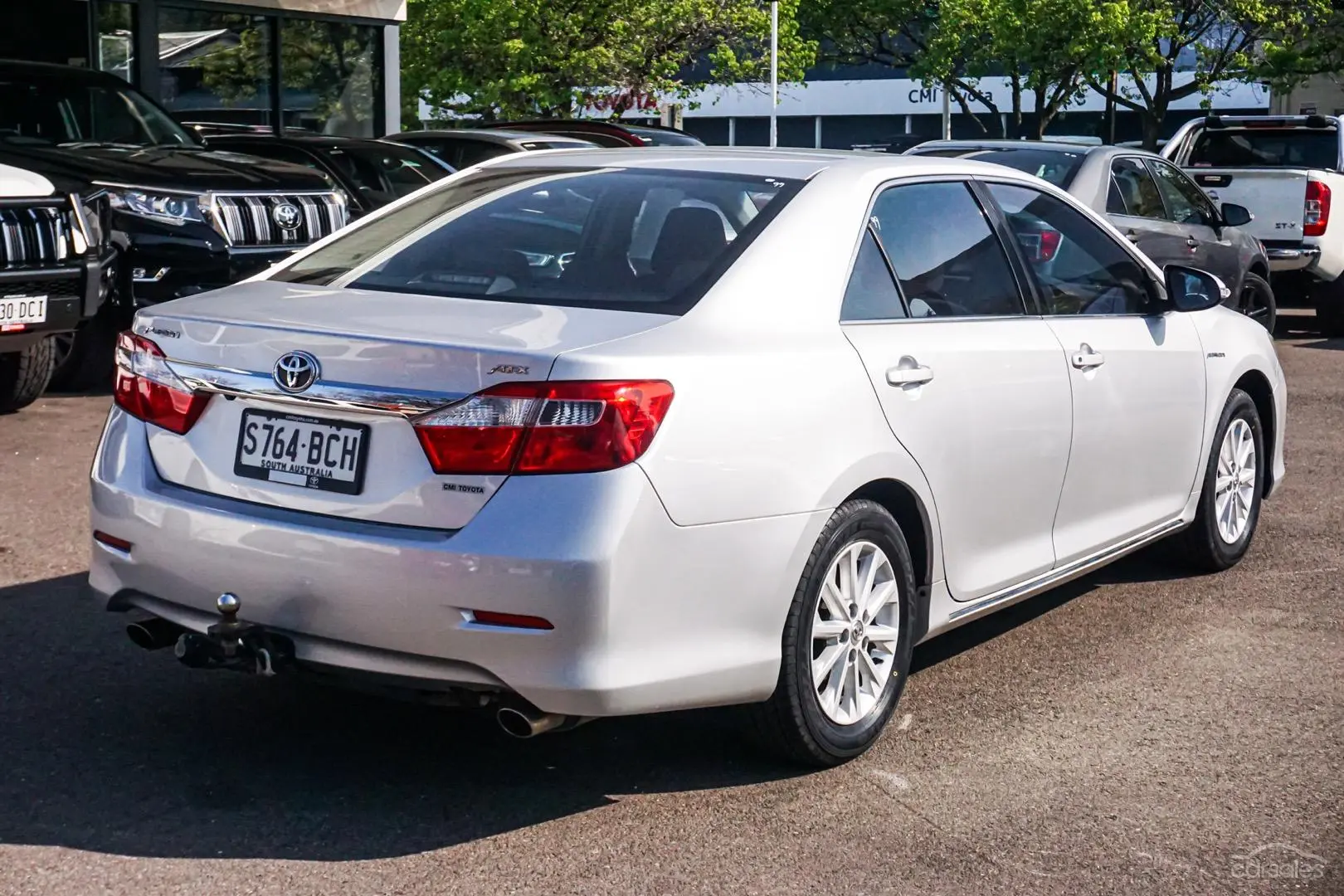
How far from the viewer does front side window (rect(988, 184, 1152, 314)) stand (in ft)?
18.0

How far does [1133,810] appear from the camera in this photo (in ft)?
13.9

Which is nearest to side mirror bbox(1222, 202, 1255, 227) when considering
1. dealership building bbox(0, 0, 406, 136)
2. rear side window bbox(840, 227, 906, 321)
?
rear side window bbox(840, 227, 906, 321)

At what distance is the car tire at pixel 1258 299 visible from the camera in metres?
13.8

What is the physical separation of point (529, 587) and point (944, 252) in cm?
193

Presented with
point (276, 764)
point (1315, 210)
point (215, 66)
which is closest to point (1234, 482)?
point (276, 764)

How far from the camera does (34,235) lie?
28.8 ft

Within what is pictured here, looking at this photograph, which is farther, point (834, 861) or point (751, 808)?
point (751, 808)

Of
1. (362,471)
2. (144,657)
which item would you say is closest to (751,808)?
(362,471)

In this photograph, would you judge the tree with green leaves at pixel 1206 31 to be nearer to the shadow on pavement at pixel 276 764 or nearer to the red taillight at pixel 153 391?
the shadow on pavement at pixel 276 764

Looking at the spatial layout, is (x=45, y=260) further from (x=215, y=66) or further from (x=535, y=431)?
(x=215, y=66)

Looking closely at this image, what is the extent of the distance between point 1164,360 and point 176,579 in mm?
3408

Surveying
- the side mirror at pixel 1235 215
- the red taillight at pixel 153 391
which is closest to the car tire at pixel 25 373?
the red taillight at pixel 153 391

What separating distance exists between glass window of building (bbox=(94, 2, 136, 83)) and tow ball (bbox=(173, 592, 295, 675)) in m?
16.0

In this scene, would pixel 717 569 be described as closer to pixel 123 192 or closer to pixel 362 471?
pixel 362 471
